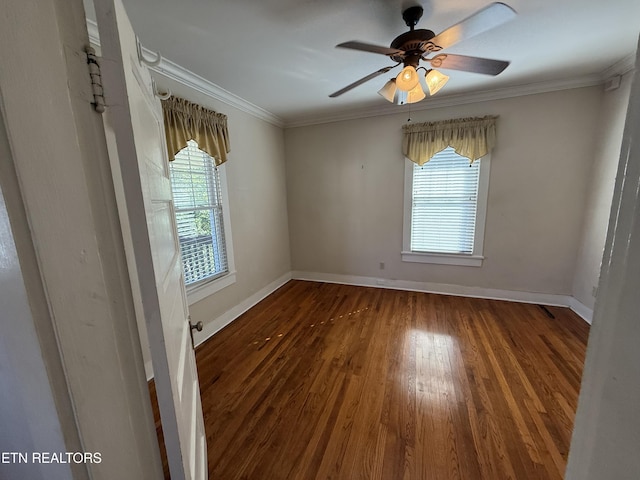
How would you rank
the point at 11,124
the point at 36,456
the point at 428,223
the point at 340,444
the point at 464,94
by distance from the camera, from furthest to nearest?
the point at 428,223
the point at 464,94
the point at 340,444
the point at 36,456
the point at 11,124

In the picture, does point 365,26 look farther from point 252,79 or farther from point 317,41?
point 252,79

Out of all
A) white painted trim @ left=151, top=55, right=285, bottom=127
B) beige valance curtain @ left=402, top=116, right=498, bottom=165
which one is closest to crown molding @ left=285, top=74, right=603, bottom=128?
beige valance curtain @ left=402, top=116, right=498, bottom=165

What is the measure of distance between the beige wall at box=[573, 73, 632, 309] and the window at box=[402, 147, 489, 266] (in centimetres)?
94

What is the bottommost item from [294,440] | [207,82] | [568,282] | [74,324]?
[294,440]

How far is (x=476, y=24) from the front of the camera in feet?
4.17

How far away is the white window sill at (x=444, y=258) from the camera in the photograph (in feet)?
10.6

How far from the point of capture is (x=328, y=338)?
2486mm

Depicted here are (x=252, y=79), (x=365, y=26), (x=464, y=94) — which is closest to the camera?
(x=365, y=26)

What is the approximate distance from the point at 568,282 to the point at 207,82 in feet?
14.5

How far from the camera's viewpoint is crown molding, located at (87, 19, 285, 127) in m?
1.63

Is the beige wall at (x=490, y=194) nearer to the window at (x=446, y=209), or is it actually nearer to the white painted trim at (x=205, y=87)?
the window at (x=446, y=209)

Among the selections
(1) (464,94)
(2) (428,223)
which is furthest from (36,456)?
(1) (464,94)

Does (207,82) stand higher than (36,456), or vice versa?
(207,82)

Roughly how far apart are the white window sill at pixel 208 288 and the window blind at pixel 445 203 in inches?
94.9
